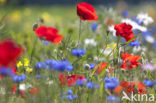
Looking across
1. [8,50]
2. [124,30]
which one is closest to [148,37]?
[124,30]

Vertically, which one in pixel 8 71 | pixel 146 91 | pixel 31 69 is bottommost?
pixel 146 91

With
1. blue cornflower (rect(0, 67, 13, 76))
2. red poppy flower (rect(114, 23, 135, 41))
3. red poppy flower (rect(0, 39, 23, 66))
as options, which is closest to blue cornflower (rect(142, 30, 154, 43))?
red poppy flower (rect(114, 23, 135, 41))

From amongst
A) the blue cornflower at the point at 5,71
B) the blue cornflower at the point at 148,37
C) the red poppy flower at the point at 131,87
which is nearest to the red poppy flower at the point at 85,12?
the red poppy flower at the point at 131,87

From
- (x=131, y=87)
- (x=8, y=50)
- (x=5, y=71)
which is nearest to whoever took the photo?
(x=8, y=50)

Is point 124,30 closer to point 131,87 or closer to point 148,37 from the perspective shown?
point 131,87

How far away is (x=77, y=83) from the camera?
1463 millimetres

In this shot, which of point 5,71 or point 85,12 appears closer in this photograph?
point 5,71

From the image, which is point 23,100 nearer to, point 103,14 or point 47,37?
point 47,37

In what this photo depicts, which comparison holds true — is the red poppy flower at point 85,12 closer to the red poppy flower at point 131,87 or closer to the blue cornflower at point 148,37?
the red poppy flower at point 131,87

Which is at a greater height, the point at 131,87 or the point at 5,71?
the point at 5,71

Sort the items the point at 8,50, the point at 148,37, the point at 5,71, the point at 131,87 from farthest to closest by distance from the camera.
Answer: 1. the point at 148,37
2. the point at 131,87
3. the point at 5,71
4. the point at 8,50

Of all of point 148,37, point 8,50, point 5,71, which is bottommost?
point 148,37

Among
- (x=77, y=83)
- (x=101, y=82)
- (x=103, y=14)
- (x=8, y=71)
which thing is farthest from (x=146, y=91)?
(x=103, y=14)

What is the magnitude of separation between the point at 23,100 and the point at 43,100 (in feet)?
0.83
